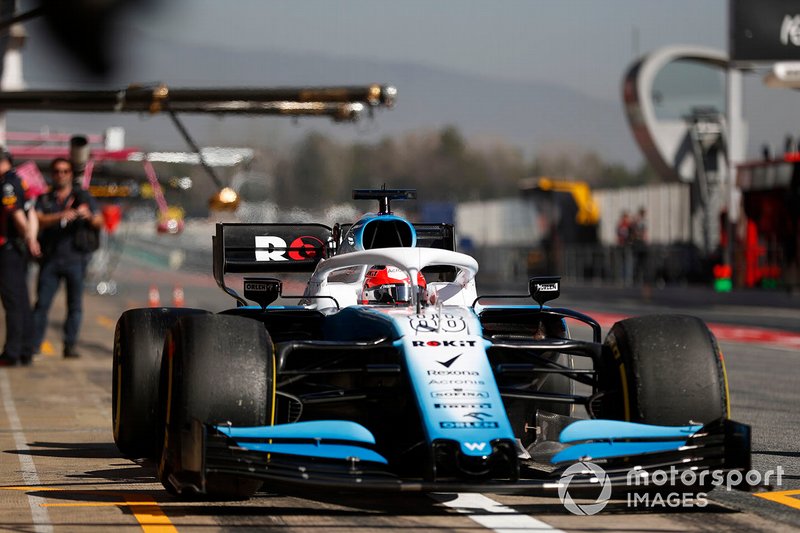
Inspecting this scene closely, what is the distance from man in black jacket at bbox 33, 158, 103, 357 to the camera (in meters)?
15.3

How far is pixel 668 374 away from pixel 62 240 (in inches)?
385

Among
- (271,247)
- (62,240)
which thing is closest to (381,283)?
(271,247)

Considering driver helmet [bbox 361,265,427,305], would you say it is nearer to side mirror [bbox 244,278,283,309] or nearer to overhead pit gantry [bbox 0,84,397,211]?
side mirror [bbox 244,278,283,309]

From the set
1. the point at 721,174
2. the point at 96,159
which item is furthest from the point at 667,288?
the point at 96,159

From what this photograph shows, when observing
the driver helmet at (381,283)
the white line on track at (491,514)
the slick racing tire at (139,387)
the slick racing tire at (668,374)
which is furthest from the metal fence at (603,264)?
the white line on track at (491,514)

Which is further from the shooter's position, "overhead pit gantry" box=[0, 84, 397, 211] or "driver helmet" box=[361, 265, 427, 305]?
"overhead pit gantry" box=[0, 84, 397, 211]

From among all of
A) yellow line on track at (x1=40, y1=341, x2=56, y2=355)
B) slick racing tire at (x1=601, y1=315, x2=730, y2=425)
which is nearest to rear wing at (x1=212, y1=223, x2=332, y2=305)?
slick racing tire at (x1=601, y1=315, x2=730, y2=425)

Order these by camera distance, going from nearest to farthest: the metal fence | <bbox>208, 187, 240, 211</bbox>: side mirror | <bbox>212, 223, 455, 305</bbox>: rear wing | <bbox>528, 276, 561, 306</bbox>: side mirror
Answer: <bbox>528, 276, 561, 306</bbox>: side mirror, <bbox>212, 223, 455, 305</bbox>: rear wing, <bbox>208, 187, 240, 211</bbox>: side mirror, the metal fence

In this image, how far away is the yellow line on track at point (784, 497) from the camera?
271 inches

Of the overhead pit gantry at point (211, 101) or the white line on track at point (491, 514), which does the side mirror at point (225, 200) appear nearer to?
the overhead pit gantry at point (211, 101)

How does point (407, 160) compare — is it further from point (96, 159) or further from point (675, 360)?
point (675, 360)

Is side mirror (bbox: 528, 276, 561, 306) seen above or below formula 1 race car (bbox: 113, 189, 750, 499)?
above

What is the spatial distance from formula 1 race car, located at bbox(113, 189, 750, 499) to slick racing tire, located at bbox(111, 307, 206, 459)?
0.01m

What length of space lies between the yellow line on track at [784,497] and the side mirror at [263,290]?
8.56 feet
